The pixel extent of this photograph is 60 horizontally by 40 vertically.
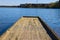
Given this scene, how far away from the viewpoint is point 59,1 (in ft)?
617

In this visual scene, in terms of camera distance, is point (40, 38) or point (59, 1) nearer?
point (40, 38)

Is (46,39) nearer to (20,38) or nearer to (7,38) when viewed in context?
(20,38)

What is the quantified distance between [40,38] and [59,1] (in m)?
174

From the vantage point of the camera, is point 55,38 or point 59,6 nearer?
point 55,38

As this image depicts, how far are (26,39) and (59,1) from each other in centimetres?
17437

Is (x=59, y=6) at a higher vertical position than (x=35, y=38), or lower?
lower

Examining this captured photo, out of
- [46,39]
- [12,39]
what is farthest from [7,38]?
[46,39]

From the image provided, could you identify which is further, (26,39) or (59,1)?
(59,1)

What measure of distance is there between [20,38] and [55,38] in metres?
2.91

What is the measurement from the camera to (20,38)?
1731 centimetres

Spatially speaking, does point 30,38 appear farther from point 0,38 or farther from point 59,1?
point 59,1

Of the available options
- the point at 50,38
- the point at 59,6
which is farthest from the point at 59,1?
the point at 50,38

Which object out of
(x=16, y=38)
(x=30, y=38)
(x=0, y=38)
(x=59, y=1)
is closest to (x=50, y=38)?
(x=30, y=38)

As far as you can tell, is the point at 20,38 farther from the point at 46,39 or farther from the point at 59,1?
the point at 59,1
